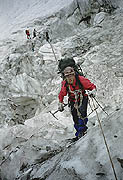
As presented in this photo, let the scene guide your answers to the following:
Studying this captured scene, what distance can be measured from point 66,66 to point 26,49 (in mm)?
9506

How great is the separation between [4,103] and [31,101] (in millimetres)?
1980

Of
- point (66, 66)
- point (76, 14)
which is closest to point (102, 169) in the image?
point (66, 66)

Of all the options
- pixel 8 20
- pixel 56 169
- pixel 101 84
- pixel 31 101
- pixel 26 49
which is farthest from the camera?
pixel 8 20

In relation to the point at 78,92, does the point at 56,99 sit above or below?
below

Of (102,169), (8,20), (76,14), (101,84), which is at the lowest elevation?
(101,84)

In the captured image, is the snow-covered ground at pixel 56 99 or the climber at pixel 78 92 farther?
the climber at pixel 78 92

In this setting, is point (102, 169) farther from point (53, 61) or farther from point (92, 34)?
point (92, 34)

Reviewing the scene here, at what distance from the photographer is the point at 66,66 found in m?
3.12

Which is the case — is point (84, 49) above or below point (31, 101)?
above

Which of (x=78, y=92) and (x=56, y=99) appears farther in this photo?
(x=56, y=99)

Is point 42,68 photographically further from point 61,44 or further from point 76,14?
point 76,14

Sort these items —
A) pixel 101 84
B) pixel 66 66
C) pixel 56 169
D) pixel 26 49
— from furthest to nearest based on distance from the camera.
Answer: pixel 26 49
pixel 101 84
pixel 66 66
pixel 56 169

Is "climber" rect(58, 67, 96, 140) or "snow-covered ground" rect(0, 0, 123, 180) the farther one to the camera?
"climber" rect(58, 67, 96, 140)

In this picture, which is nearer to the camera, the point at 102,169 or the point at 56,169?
the point at 102,169
